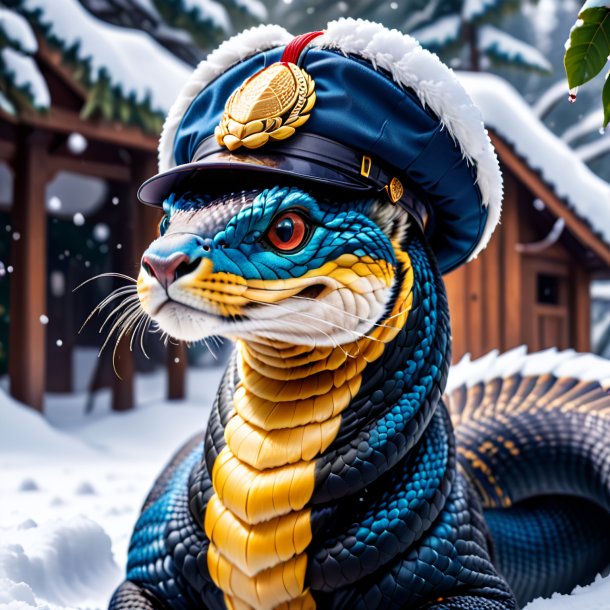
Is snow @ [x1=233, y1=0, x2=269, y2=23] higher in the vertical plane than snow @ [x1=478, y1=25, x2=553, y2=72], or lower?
lower

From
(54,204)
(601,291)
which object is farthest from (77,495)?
(601,291)

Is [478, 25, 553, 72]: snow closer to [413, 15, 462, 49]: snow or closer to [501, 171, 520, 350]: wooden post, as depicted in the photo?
[413, 15, 462, 49]: snow

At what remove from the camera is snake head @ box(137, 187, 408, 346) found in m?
0.76

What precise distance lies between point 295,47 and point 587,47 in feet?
1.17

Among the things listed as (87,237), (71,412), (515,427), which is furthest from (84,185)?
(515,427)

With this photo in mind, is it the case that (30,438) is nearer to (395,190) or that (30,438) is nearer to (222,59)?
(222,59)

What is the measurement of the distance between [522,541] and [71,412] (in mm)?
5079

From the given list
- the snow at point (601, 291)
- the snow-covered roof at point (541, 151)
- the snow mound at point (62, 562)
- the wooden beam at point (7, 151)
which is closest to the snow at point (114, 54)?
the wooden beam at point (7, 151)

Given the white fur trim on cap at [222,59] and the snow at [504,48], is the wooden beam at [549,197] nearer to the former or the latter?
the white fur trim on cap at [222,59]

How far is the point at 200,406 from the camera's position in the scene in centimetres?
493

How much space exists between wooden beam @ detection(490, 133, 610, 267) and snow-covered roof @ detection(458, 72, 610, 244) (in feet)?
0.09

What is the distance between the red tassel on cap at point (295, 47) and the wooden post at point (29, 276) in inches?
150

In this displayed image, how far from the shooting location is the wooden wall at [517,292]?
405cm

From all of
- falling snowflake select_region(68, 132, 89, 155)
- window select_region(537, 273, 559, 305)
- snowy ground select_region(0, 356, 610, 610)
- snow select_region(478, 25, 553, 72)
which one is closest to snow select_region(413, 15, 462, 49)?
snow select_region(478, 25, 553, 72)
